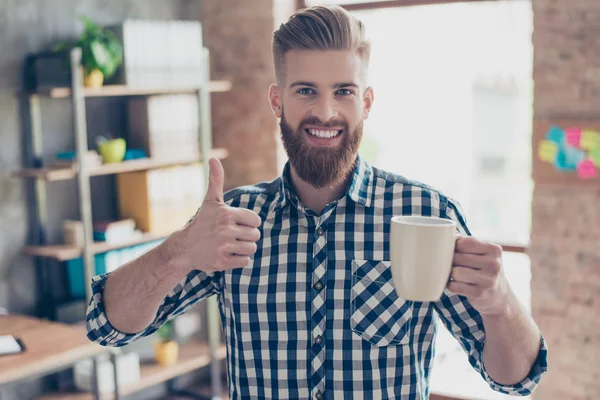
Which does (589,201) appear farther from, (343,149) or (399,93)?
(343,149)

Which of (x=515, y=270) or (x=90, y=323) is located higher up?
(x=90, y=323)

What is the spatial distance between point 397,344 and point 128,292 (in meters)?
0.50

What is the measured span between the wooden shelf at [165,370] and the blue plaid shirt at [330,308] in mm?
2003

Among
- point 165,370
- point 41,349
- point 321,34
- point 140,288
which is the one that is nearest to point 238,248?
point 140,288

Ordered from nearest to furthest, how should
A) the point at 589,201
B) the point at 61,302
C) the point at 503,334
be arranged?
1. the point at 503,334
2. the point at 589,201
3. the point at 61,302

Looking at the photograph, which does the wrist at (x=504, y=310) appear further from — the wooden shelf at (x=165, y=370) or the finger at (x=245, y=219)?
the wooden shelf at (x=165, y=370)

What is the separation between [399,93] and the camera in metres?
3.71

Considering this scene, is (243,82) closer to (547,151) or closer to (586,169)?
(547,151)

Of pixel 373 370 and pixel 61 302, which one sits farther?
pixel 61 302

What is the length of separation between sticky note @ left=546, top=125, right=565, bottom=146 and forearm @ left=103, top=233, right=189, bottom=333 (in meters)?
2.16

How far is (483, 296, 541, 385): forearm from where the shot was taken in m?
1.21

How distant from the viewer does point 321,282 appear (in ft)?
4.72

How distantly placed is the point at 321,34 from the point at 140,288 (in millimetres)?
597

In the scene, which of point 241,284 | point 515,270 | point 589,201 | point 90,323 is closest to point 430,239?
point 241,284
